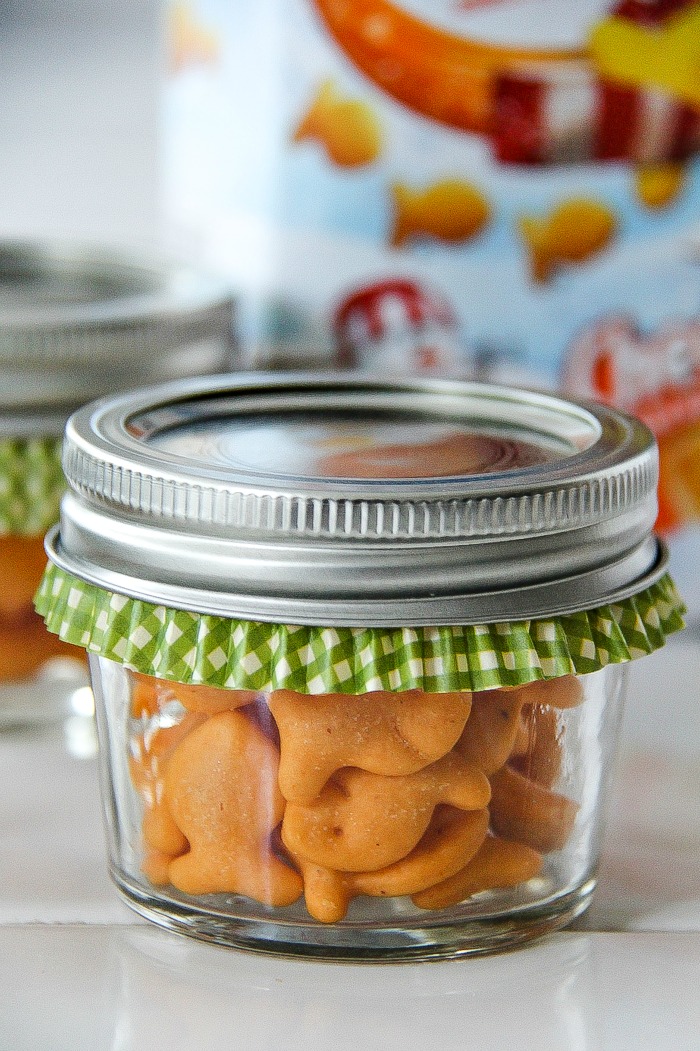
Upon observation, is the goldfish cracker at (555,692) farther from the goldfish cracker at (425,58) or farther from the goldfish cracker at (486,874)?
the goldfish cracker at (425,58)

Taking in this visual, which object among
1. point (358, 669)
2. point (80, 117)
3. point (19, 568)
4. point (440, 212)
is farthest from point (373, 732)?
point (80, 117)

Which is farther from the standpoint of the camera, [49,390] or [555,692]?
[49,390]

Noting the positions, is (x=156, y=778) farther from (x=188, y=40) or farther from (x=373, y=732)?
(x=188, y=40)

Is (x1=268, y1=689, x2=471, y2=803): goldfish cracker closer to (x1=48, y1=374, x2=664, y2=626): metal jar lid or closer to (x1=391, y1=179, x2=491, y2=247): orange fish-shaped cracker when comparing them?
(x1=48, y1=374, x2=664, y2=626): metal jar lid

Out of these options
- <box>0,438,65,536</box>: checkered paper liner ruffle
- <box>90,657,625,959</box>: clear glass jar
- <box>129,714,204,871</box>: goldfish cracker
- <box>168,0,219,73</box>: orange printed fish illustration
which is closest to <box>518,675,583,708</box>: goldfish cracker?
<box>90,657,625,959</box>: clear glass jar

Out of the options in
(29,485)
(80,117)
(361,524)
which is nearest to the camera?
(361,524)

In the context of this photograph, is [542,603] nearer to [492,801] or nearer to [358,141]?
[492,801]

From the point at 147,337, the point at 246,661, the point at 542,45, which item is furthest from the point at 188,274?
the point at 246,661
